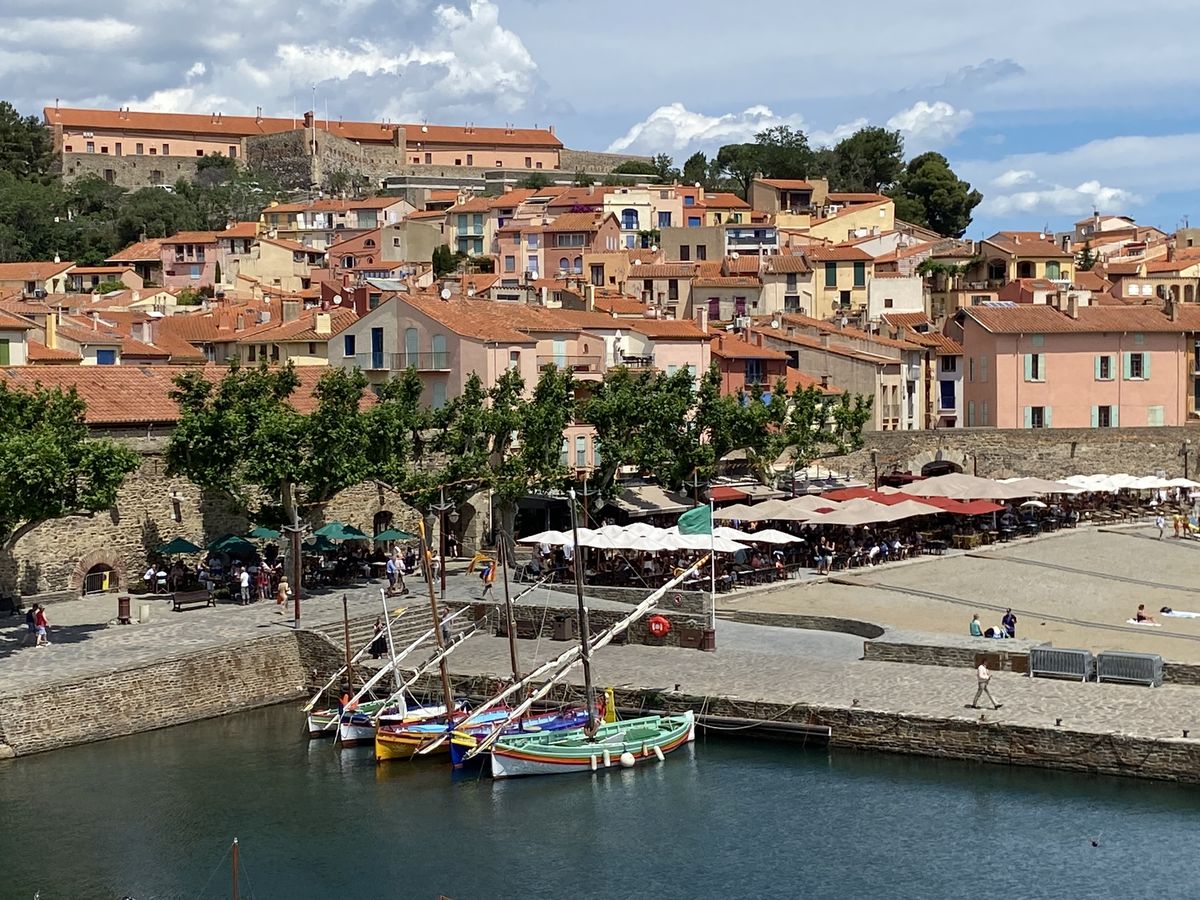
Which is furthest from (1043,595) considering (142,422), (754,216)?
(754,216)

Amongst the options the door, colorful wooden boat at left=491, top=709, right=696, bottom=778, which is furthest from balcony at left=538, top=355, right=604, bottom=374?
colorful wooden boat at left=491, top=709, right=696, bottom=778

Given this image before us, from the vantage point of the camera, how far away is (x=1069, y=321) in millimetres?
67812

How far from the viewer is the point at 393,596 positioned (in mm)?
41469

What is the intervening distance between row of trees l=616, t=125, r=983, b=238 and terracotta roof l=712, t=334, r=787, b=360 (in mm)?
63404

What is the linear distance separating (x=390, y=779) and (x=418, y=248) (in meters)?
83.5

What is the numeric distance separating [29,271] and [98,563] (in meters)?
68.4

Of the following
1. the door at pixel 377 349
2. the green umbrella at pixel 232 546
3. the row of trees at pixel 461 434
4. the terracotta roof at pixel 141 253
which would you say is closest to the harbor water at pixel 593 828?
the row of trees at pixel 461 434

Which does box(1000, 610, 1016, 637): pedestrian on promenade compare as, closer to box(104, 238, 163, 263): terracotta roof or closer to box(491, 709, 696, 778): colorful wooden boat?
box(491, 709, 696, 778): colorful wooden boat

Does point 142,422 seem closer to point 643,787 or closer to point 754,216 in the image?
point 643,787

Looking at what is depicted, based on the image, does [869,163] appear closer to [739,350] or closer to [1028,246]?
[1028,246]

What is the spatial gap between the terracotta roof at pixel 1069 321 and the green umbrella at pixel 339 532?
3218 cm

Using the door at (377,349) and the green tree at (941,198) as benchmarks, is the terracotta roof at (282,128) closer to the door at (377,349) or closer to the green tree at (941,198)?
the green tree at (941,198)

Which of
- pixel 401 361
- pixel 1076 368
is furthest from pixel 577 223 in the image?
pixel 401 361

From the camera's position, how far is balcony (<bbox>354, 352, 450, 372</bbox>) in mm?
52719
